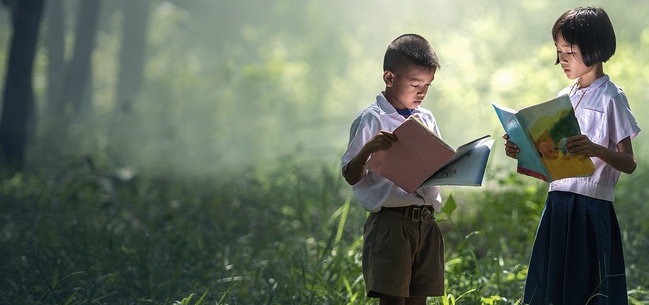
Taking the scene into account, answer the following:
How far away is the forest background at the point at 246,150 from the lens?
4.46 metres

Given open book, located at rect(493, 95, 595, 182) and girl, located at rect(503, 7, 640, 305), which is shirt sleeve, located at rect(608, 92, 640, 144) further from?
open book, located at rect(493, 95, 595, 182)

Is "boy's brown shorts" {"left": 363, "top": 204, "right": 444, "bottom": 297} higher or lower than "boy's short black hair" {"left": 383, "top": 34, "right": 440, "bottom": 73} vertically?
lower

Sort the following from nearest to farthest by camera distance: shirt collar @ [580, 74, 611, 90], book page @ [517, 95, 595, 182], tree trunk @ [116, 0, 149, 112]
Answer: book page @ [517, 95, 595, 182], shirt collar @ [580, 74, 611, 90], tree trunk @ [116, 0, 149, 112]

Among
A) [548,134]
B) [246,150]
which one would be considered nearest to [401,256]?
[548,134]

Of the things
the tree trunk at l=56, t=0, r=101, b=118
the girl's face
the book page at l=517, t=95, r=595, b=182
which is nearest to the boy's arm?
the book page at l=517, t=95, r=595, b=182

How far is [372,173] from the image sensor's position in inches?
128

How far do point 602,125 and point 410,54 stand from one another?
0.74 m

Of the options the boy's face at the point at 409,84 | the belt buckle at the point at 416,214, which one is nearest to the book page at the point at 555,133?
the boy's face at the point at 409,84

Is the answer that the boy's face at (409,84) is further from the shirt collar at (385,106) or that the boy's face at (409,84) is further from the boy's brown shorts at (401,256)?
the boy's brown shorts at (401,256)

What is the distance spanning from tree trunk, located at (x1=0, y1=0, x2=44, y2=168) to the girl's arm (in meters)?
6.89

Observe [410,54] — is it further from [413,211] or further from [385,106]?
[413,211]

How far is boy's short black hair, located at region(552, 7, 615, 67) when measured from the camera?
309cm

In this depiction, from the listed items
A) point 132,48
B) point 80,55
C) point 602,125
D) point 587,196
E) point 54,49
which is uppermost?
point 132,48

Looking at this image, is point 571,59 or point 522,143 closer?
point 522,143
